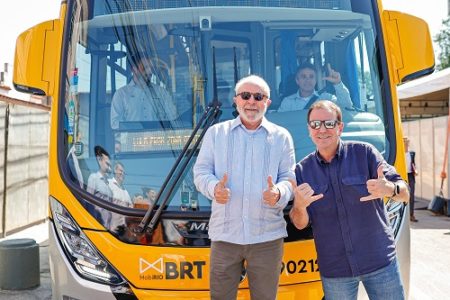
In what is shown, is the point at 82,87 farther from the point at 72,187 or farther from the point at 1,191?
the point at 1,191

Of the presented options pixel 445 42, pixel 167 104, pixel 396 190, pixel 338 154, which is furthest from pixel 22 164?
pixel 445 42

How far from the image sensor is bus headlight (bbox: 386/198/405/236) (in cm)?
365

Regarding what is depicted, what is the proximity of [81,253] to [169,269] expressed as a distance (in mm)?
559

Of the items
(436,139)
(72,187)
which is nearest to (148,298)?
(72,187)

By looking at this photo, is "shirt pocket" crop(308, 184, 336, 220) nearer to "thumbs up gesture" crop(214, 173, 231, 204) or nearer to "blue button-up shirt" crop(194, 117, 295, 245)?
"blue button-up shirt" crop(194, 117, 295, 245)

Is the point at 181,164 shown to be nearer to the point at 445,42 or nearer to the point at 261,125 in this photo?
the point at 261,125

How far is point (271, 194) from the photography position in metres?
2.96

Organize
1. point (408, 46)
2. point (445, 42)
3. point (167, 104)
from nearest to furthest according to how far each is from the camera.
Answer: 1. point (167, 104)
2. point (408, 46)
3. point (445, 42)

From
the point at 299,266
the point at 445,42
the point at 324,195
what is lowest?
the point at 299,266

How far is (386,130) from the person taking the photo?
3.85m

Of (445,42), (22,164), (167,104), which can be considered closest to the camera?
(167,104)

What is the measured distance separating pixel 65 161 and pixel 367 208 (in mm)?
1918

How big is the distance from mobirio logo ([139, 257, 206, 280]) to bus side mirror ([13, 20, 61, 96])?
140 centimetres

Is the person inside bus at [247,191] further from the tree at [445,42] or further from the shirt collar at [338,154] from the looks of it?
the tree at [445,42]
